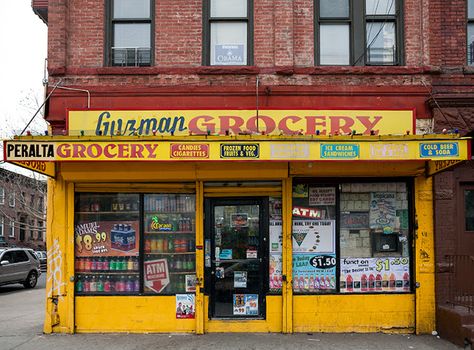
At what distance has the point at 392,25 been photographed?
9.92 metres

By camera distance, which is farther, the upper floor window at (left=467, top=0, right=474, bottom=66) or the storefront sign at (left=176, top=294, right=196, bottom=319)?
the upper floor window at (left=467, top=0, right=474, bottom=66)

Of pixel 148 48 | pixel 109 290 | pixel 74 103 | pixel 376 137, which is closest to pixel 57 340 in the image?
pixel 109 290

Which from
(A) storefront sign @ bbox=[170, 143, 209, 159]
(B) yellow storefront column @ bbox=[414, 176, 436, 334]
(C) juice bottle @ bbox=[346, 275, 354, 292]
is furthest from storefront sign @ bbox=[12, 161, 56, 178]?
(B) yellow storefront column @ bbox=[414, 176, 436, 334]

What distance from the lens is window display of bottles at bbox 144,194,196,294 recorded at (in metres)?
9.34

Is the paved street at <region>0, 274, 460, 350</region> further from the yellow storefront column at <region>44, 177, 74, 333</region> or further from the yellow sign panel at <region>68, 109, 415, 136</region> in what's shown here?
the yellow sign panel at <region>68, 109, 415, 136</region>

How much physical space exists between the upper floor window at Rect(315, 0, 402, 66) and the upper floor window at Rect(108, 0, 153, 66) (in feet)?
10.7

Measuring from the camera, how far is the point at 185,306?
360 inches

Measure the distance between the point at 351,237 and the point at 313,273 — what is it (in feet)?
3.17

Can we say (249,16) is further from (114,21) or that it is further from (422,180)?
(422,180)

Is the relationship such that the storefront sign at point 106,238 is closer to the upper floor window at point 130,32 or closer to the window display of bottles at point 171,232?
the window display of bottles at point 171,232

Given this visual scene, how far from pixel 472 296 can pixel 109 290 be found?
6.25m

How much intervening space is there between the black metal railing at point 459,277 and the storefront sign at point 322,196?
2.25m

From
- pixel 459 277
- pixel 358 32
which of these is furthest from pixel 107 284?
pixel 358 32

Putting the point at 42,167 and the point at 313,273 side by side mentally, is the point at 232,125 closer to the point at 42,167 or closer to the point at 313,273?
the point at 313,273
